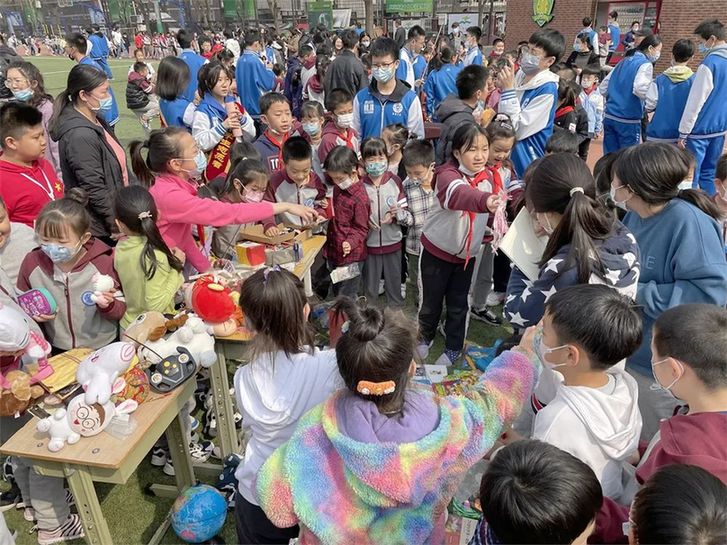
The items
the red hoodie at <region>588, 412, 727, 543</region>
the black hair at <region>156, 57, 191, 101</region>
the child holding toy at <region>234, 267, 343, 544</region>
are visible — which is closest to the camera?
the red hoodie at <region>588, 412, 727, 543</region>

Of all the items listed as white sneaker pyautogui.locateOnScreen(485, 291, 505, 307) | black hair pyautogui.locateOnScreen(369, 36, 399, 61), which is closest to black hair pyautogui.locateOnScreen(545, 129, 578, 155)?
white sneaker pyautogui.locateOnScreen(485, 291, 505, 307)

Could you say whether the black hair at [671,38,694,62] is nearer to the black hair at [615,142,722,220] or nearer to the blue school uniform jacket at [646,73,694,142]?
the blue school uniform jacket at [646,73,694,142]

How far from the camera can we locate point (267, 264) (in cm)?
330

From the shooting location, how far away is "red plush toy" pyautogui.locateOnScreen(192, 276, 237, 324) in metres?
2.59

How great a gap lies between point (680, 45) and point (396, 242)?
14.7 ft

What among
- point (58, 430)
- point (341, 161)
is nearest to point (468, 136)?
point (341, 161)

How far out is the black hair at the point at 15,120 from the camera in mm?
3051

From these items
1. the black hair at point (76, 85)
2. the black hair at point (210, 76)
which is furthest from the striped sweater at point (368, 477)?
the black hair at point (210, 76)

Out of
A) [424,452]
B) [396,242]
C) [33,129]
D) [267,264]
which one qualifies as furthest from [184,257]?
[424,452]

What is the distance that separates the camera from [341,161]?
3582 millimetres

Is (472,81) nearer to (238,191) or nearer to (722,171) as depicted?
(722,171)

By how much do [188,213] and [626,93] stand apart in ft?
19.8

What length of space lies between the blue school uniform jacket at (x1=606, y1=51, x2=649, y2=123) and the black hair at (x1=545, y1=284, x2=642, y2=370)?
596 cm

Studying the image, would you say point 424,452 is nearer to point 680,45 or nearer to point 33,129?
point 33,129
